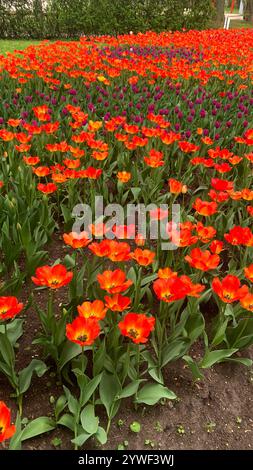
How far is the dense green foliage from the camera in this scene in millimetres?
13688

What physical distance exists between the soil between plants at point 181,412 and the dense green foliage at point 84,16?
13485 mm

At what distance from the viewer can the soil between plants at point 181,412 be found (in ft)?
6.48

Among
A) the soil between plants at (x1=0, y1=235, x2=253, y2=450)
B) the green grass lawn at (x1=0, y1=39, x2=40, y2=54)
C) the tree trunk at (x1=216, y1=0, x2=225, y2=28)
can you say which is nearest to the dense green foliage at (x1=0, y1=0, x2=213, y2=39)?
the green grass lawn at (x1=0, y1=39, x2=40, y2=54)

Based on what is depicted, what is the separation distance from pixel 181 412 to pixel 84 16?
45.5ft

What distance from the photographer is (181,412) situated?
2.12 metres

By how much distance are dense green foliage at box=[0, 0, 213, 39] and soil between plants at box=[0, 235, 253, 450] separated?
44.2ft

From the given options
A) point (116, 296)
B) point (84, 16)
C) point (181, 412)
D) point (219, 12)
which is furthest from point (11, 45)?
point (181, 412)

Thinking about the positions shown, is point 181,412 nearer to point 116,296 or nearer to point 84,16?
point 116,296

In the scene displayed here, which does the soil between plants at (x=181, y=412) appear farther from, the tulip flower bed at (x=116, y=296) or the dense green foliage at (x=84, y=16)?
the dense green foliage at (x=84, y=16)

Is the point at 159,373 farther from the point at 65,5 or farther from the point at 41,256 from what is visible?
the point at 65,5

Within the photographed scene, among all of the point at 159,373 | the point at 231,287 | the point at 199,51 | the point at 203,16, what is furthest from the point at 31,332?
the point at 203,16

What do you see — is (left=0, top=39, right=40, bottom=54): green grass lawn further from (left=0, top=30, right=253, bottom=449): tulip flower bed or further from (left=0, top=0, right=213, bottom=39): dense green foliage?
(left=0, top=30, right=253, bottom=449): tulip flower bed

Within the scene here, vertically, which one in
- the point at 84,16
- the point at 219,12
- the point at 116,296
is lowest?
the point at 116,296

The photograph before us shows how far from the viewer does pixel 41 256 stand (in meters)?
2.63
